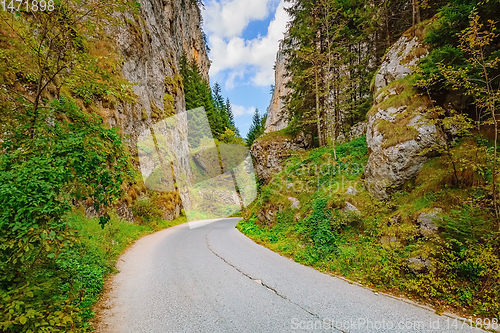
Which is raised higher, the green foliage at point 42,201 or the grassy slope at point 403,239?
the green foliage at point 42,201

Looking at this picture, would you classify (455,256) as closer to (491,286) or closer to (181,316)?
(491,286)

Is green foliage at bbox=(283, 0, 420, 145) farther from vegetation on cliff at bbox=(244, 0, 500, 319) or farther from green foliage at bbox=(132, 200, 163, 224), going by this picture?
green foliage at bbox=(132, 200, 163, 224)

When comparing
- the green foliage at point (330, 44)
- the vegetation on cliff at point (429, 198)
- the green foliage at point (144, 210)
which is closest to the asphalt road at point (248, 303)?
the vegetation on cliff at point (429, 198)

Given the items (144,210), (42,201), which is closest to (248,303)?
(42,201)

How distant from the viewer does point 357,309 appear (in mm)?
3961

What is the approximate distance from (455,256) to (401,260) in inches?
39.2

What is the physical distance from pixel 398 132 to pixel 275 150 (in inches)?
426

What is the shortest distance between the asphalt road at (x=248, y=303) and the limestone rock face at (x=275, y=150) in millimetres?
11278

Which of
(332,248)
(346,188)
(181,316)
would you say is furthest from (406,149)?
(181,316)

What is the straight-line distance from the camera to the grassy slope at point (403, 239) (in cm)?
399

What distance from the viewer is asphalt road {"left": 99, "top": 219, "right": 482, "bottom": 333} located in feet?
11.5

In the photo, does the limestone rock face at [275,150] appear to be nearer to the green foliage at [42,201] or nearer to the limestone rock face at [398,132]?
the limestone rock face at [398,132]

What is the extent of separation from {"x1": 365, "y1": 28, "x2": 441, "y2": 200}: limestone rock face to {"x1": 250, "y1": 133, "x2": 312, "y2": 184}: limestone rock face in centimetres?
838

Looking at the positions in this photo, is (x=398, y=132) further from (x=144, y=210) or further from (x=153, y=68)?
(x=153, y=68)
